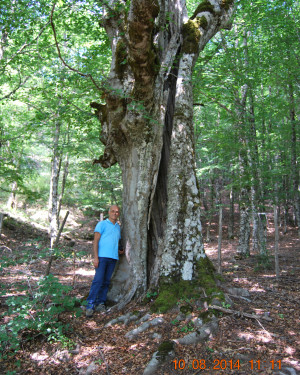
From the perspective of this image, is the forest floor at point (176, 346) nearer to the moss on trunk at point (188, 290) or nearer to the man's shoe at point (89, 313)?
the man's shoe at point (89, 313)

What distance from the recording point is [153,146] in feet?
16.4

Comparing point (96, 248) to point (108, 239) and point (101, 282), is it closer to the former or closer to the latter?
point (108, 239)

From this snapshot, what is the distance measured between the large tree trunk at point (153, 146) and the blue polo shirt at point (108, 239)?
0.74 feet

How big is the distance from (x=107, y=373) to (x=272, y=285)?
410cm

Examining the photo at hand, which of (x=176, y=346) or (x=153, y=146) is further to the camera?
(x=153, y=146)

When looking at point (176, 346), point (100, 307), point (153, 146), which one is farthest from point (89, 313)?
point (153, 146)

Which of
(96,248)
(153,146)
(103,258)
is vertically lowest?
(103,258)

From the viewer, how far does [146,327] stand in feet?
11.6

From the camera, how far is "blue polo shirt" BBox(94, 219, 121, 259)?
4695 mm

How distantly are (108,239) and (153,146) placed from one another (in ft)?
6.42
